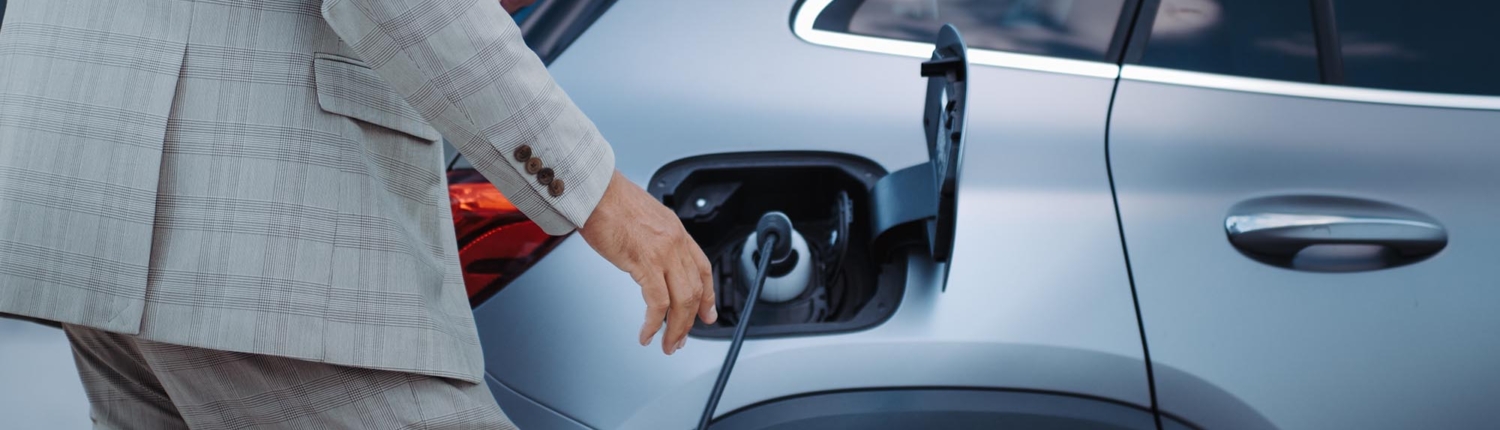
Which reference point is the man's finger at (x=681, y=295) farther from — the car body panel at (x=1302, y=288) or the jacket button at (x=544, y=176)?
the car body panel at (x=1302, y=288)

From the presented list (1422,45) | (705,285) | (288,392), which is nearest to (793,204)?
→ (705,285)

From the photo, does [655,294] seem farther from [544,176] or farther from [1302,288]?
[1302,288]

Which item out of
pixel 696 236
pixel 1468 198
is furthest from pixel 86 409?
pixel 1468 198

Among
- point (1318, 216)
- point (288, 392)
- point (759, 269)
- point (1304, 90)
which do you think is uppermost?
point (1304, 90)

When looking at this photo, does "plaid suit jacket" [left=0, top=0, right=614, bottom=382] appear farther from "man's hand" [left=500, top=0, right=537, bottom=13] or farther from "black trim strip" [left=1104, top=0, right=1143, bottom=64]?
"black trim strip" [left=1104, top=0, right=1143, bottom=64]

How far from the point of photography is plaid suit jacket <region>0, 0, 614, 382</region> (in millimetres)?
827

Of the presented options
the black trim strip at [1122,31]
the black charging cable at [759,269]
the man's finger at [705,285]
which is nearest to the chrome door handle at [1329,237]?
the black trim strip at [1122,31]

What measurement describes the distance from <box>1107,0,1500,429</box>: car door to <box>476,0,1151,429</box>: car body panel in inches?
2.3

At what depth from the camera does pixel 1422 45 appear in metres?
1.39

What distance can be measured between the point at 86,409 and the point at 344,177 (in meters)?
0.54

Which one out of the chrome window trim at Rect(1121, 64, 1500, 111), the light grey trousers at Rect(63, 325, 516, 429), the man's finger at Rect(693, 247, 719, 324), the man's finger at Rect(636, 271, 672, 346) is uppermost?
the chrome window trim at Rect(1121, 64, 1500, 111)

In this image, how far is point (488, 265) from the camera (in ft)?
4.08

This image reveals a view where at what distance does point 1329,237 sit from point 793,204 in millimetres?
638

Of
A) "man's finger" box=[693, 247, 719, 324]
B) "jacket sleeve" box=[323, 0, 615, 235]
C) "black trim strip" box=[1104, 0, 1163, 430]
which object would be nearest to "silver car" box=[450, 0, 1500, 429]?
"black trim strip" box=[1104, 0, 1163, 430]
